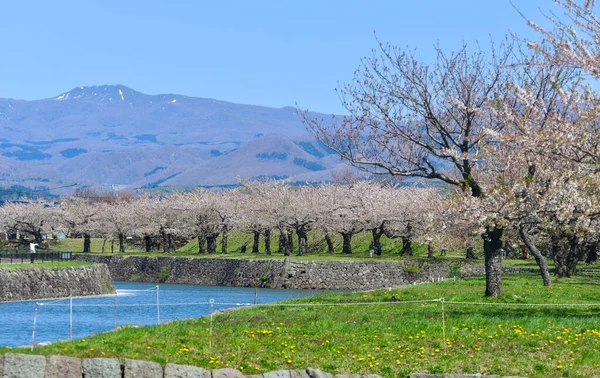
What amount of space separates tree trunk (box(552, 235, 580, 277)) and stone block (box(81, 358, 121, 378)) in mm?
37605

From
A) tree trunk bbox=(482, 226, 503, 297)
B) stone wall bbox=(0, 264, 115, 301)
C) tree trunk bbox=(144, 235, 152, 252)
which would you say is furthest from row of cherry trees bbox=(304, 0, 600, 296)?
tree trunk bbox=(144, 235, 152, 252)

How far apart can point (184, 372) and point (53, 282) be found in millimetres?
49127

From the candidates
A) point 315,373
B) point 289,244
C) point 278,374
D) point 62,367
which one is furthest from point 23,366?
point 289,244

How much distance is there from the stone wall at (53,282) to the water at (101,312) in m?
1.43

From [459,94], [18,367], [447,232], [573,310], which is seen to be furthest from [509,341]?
[447,232]

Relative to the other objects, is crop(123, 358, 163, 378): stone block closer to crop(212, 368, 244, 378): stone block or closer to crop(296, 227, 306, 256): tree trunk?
crop(212, 368, 244, 378): stone block

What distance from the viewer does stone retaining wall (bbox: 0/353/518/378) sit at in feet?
50.9

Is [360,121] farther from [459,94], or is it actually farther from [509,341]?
[509,341]

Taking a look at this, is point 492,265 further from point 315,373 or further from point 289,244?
point 289,244

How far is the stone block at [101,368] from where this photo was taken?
15953mm

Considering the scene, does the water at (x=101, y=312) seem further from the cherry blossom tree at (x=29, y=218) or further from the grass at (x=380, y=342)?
the cherry blossom tree at (x=29, y=218)

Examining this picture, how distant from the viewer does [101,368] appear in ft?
52.6

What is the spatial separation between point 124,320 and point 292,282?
3256 centimetres

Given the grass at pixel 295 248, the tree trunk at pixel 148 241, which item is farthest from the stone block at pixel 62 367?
the tree trunk at pixel 148 241
